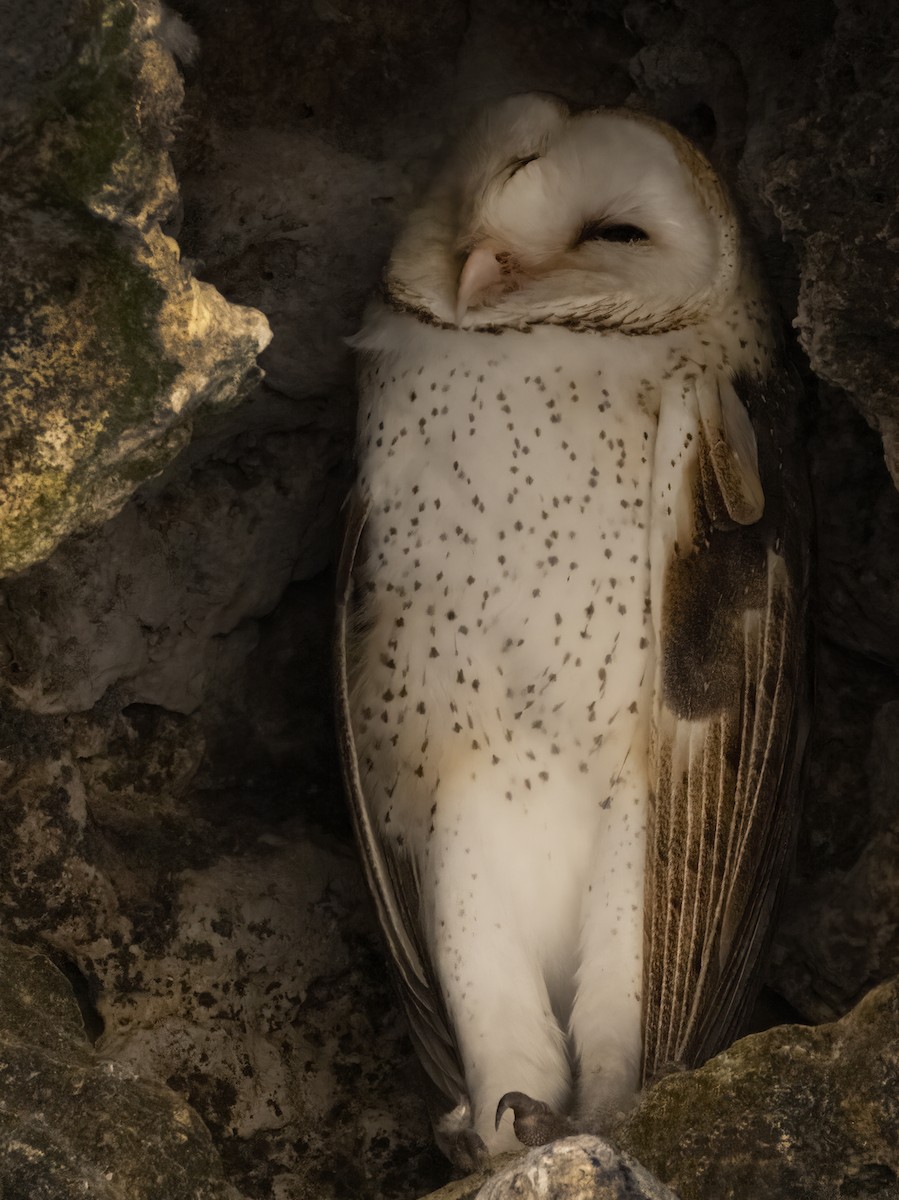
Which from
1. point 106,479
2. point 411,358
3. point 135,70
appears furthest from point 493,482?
point 135,70

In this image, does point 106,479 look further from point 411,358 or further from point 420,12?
point 420,12

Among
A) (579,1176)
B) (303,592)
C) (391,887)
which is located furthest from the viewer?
(303,592)

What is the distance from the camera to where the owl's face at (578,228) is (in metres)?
1.62

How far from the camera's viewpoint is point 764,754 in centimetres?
173

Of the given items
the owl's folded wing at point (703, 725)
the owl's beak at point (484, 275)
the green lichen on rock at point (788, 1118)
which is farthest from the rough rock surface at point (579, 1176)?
the owl's beak at point (484, 275)

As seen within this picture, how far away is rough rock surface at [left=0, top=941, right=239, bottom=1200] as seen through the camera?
4.01ft

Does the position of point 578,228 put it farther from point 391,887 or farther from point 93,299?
point 391,887

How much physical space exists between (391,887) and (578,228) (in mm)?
930

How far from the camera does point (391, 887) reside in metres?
1.87

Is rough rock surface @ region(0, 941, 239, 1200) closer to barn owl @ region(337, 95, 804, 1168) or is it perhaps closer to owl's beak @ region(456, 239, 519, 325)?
barn owl @ region(337, 95, 804, 1168)

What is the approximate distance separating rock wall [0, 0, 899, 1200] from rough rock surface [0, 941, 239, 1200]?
2cm

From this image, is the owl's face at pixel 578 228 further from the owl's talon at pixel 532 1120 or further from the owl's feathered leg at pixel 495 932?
the owl's talon at pixel 532 1120

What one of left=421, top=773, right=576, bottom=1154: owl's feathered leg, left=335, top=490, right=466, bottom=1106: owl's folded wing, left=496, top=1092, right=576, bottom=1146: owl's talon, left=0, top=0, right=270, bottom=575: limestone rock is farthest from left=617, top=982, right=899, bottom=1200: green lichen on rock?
left=0, top=0, right=270, bottom=575: limestone rock

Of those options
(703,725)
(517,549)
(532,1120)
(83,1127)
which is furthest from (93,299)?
(532,1120)
